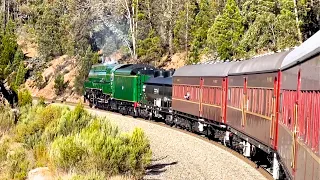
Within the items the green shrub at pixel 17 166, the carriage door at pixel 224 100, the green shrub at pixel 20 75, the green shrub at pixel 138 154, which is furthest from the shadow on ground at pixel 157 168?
the green shrub at pixel 20 75

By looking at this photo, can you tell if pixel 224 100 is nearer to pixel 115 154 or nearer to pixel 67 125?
pixel 67 125

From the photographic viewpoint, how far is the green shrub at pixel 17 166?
1376 centimetres

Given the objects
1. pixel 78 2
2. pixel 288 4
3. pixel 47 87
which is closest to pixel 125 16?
pixel 47 87

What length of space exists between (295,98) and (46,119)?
1524 cm

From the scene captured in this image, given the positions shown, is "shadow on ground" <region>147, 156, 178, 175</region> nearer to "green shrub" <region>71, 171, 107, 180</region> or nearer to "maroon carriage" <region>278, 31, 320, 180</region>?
"green shrub" <region>71, 171, 107, 180</region>

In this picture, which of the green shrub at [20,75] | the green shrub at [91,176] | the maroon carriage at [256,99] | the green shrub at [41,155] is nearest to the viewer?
the green shrub at [91,176]

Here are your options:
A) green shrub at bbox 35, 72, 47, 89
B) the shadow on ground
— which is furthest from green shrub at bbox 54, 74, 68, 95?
the shadow on ground

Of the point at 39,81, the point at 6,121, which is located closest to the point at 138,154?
the point at 6,121

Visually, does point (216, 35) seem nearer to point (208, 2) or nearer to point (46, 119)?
point (208, 2)

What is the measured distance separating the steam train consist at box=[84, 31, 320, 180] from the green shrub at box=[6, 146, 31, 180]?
19.9ft

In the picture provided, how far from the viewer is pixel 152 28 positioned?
65500 millimetres

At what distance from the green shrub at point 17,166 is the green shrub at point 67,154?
3.32 feet

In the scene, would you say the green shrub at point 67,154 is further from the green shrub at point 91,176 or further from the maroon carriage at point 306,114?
the maroon carriage at point 306,114

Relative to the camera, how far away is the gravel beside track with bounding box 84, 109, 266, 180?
13.4 m
